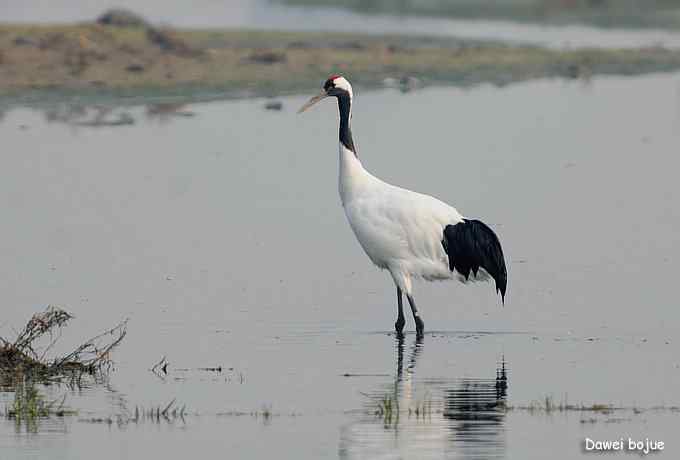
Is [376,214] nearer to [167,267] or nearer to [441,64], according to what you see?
[167,267]

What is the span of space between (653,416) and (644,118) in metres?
17.8

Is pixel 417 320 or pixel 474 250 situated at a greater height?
pixel 474 250

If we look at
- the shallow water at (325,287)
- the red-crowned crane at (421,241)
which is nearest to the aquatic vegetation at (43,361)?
the shallow water at (325,287)

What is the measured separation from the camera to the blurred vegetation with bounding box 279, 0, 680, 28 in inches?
1857

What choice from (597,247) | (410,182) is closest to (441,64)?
(410,182)

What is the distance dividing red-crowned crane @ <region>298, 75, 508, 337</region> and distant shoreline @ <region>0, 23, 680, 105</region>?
1431cm

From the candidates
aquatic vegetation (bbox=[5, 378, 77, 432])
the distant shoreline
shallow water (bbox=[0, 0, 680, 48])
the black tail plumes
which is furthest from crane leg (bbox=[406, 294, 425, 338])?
shallow water (bbox=[0, 0, 680, 48])

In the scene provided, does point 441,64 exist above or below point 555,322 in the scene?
above

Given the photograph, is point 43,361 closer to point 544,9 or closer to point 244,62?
point 244,62

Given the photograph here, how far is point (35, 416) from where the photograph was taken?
9227 millimetres

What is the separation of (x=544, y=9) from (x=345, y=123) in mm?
37504

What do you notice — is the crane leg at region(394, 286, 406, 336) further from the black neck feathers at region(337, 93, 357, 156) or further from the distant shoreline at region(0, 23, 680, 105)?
the distant shoreline at region(0, 23, 680, 105)

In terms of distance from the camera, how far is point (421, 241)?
40.8 ft

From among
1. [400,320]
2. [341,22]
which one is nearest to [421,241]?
[400,320]
